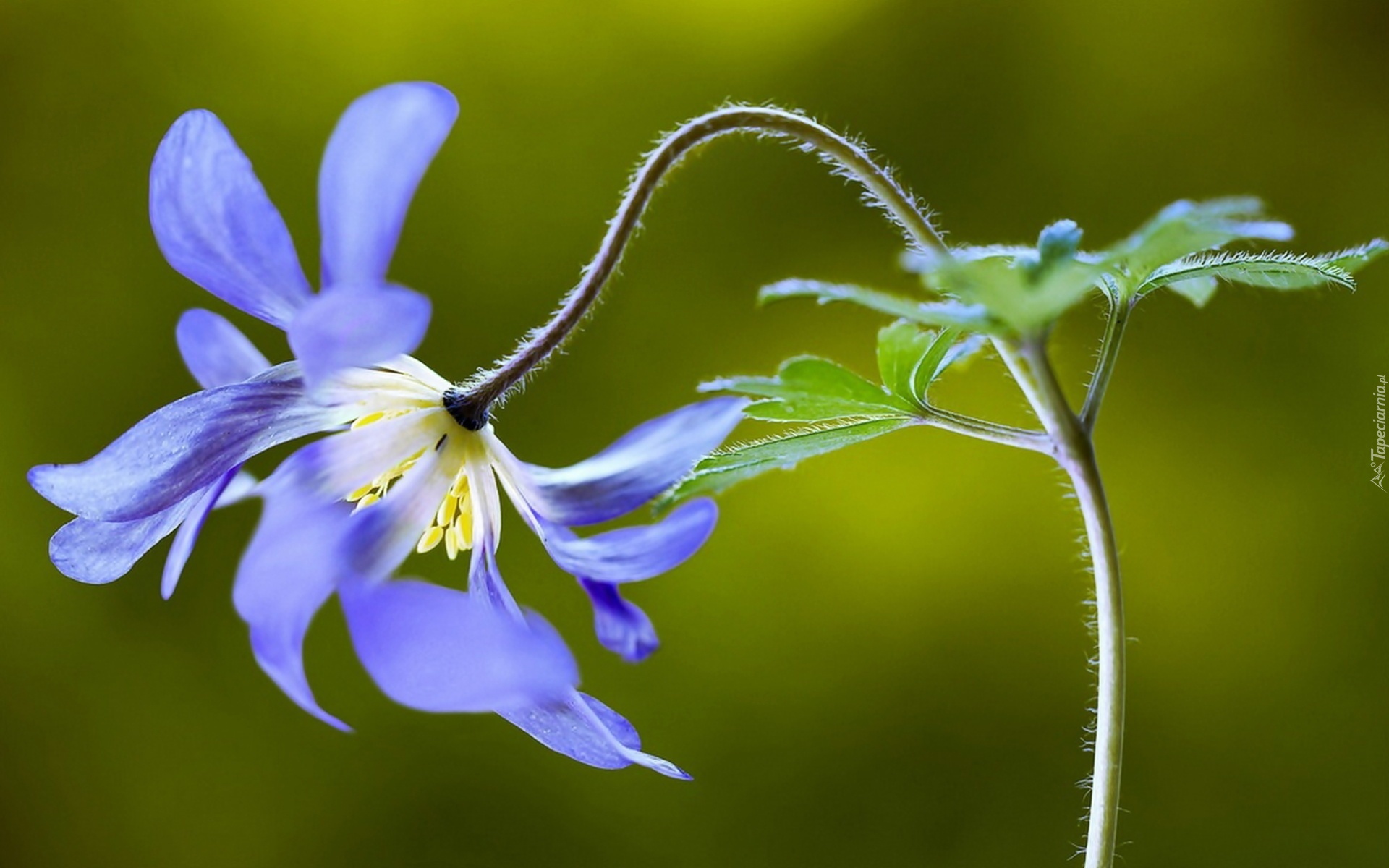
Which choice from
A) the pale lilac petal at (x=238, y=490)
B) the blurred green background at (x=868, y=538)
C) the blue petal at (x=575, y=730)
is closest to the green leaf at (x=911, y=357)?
the blue petal at (x=575, y=730)

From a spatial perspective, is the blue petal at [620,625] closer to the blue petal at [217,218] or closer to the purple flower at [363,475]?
the purple flower at [363,475]

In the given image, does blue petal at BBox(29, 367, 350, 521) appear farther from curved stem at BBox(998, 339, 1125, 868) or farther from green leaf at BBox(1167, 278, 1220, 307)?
green leaf at BBox(1167, 278, 1220, 307)

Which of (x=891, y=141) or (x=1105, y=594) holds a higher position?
(x=891, y=141)

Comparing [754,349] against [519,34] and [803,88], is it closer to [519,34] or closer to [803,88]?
[803,88]

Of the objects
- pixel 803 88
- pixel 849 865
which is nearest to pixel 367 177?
pixel 803 88

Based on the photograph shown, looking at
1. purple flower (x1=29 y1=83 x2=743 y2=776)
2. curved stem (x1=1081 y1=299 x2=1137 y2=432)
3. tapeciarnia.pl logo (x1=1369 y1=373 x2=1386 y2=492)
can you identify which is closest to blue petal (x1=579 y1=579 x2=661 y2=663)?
purple flower (x1=29 y1=83 x2=743 y2=776)
